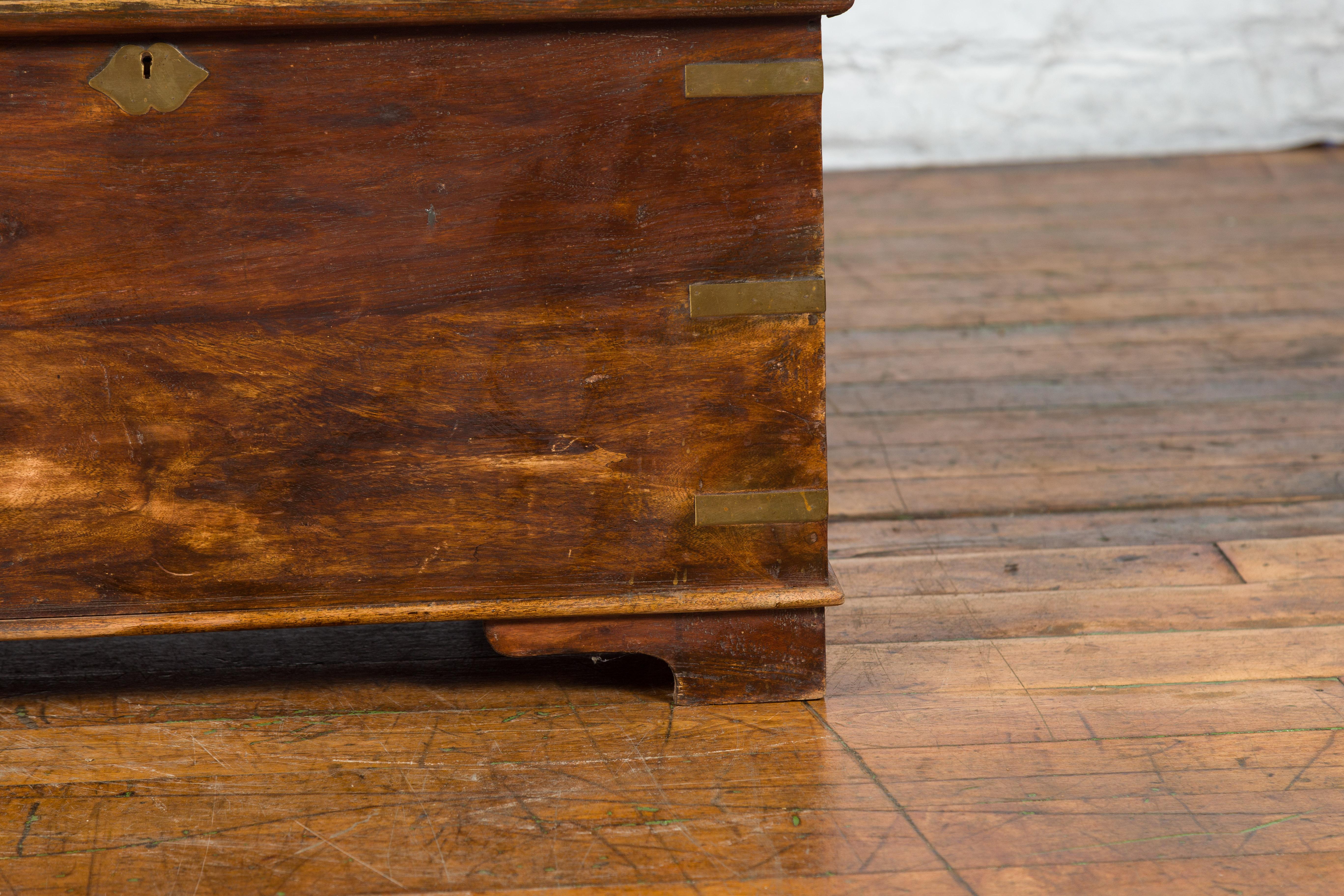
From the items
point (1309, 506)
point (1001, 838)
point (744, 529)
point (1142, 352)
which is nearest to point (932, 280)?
point (1142, 352)

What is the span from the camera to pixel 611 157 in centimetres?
121

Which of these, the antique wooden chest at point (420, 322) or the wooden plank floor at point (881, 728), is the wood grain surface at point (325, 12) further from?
the wooden plank floor at point (881, 728)

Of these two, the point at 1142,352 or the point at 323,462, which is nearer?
the point at 323,462

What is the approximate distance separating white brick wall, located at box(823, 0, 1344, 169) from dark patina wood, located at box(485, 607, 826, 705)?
130 inches

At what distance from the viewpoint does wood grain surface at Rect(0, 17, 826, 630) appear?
3.91 feet

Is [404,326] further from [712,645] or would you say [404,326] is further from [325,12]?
[712,645]

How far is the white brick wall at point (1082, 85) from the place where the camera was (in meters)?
4.42

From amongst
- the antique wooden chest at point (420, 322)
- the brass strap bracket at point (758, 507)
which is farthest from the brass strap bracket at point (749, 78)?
the brass strap bracket at point (758, 507)

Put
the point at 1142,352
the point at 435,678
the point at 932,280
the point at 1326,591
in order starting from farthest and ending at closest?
the point at 932,280 < the point at 1142,352 < the point at 1326,591 < the point at 435,678

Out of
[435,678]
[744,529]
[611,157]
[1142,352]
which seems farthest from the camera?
[1142,352]

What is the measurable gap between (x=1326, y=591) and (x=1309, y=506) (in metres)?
0.32

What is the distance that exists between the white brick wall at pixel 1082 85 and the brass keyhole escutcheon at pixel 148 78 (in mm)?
3465

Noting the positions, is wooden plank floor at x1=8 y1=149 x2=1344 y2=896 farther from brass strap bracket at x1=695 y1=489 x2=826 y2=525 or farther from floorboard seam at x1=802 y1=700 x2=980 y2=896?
brass strap bracket at x1=695 y1=489 x2=826 y2=525

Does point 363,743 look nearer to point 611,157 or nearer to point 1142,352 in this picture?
point 611,157
